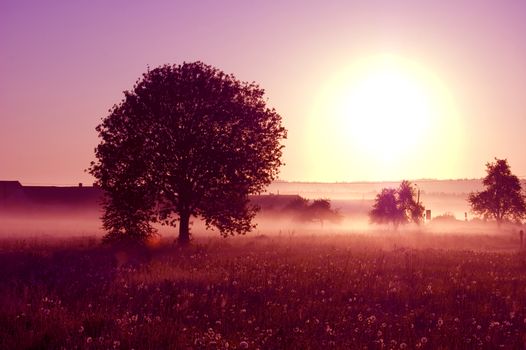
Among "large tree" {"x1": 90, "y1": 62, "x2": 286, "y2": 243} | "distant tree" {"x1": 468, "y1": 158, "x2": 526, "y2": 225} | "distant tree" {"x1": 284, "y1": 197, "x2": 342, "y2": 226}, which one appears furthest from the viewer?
"distant tree" {"x1": 284, "y1": 197, "x2": 342, "y2": 226}

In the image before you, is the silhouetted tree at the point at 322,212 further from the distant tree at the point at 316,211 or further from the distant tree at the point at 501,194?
the distant tree at the point at 501,194

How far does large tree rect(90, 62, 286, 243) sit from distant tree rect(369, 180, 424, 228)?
4927 cm

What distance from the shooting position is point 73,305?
11406 mm

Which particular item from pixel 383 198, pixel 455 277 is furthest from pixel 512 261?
pixel 383 198

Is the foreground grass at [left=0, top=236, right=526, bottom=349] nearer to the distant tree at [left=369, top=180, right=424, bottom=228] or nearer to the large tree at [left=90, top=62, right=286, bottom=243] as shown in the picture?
the large tree at [left=90, top=62, right=286, bottom=243]

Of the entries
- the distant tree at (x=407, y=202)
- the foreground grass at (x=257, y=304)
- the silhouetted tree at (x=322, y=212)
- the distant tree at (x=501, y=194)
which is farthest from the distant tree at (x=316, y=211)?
the foreground grass at (x=257, y=304)

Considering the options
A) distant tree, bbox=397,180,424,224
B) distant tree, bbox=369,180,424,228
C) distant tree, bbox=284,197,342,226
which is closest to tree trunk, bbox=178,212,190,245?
distant tree, bbox=369,180,424,228

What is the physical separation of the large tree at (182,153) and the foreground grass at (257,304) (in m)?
7.34

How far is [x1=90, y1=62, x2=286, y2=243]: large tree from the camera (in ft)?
91.6

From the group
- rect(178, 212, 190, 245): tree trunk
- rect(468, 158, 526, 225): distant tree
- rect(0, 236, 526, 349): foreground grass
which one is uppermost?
rect(468, 158, 526, 225): distant tree

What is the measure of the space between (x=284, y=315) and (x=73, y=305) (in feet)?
15.5

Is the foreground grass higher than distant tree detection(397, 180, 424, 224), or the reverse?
distant tree detection(397, 180, 424, 224)

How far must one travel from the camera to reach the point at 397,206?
248 feet

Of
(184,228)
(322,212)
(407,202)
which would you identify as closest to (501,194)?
(407,202)
